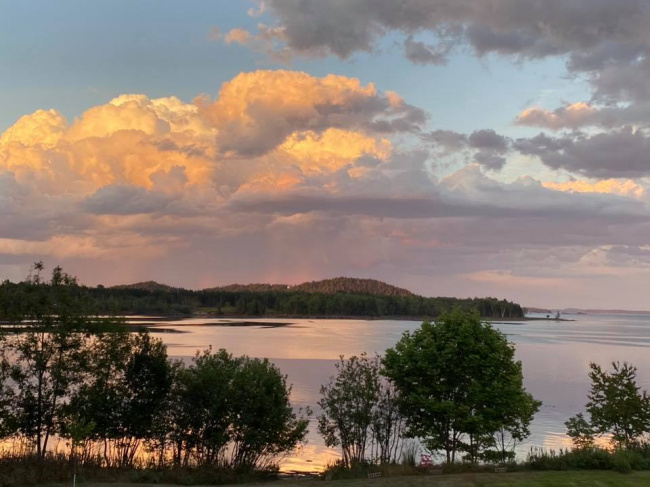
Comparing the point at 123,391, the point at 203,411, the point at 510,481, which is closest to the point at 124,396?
the point at 123,391

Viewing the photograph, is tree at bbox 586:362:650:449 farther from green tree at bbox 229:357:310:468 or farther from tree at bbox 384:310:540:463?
green tree at bbox 229:357:310:468

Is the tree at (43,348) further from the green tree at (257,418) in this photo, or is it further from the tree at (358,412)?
the tree at (358,412)

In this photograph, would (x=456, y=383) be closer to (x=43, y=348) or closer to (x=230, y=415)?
(x=230, y=415)

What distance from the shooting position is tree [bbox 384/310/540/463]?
3618 cm

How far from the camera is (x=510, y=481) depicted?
2505 centimetres

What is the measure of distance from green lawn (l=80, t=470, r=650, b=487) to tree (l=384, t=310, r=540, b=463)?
28.3 feet

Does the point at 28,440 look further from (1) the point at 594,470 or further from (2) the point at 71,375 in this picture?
(1) the point at 594,470

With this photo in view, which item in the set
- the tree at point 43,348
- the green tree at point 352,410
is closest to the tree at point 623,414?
the green tree at point 352,410

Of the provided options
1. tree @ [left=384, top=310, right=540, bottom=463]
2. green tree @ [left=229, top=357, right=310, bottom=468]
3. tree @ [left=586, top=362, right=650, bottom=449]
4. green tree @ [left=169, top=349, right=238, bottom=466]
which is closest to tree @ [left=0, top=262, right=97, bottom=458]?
green tree @ [left=169, top=349, right=238, bottom=466]

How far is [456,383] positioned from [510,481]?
12797 mm

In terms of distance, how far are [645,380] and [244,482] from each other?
7722cm

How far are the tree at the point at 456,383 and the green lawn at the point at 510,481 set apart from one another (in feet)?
28.3

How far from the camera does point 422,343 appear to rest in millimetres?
39031

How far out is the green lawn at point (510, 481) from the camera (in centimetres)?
2434
